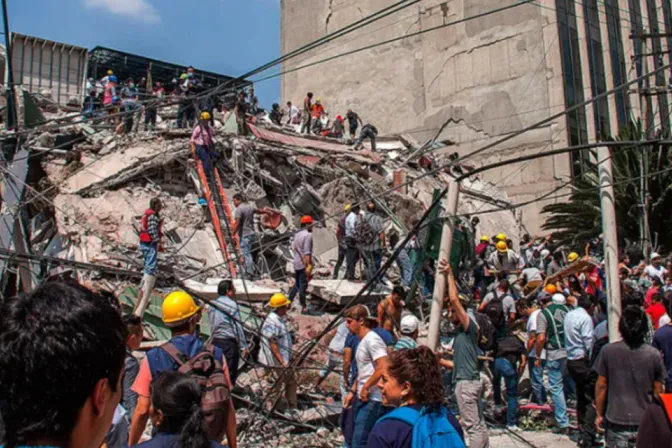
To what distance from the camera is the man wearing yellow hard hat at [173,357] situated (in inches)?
139

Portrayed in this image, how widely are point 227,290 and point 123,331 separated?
4.85 meters

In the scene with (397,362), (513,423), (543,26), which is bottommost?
(513,423)

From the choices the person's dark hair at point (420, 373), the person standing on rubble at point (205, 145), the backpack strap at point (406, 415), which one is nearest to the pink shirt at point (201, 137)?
the person standing on rubble at point (205, 145)

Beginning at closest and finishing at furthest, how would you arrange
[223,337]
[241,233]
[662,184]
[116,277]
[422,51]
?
[223,337] → [116,277] → [241,233] → [662,184] → [422,51]

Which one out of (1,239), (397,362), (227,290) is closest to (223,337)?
(227,290)

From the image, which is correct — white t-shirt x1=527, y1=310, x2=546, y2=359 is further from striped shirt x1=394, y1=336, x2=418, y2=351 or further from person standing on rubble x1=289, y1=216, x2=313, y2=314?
person standing on rubble x1=289, y1=216, x2=313, y2=314

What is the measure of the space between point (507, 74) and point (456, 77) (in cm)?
254

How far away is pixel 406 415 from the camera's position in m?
2.83

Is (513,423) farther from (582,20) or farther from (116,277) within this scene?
(582,20)

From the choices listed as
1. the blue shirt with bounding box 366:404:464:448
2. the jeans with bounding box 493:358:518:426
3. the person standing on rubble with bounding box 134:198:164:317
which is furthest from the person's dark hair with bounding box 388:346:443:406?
the person standing on rubble with bounding box 134:198:164:317

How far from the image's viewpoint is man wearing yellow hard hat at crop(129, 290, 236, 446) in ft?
11.6

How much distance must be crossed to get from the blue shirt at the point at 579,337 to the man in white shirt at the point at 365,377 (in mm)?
2647

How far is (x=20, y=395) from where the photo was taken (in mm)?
1298

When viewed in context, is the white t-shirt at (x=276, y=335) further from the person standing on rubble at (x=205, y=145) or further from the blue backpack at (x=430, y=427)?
the person standing on rubble at (x=205, y=145)
